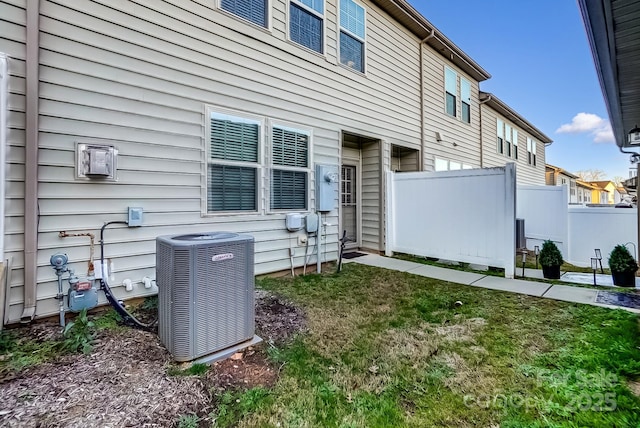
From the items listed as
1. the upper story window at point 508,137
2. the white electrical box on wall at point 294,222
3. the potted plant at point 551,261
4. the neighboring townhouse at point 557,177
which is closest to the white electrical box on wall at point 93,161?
the white electrical box on wall at point 294,222

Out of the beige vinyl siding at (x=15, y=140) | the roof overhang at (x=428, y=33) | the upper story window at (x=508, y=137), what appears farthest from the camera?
the upper story window at (x=508, y=137)

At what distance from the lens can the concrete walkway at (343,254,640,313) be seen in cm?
381

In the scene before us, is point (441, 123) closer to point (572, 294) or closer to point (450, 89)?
point (450, 89)

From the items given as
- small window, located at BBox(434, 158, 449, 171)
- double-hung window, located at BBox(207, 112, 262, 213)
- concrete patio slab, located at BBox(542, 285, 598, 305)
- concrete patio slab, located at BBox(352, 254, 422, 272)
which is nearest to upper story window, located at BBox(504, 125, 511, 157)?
small window, located at BBox(434, 158, 449, 171)

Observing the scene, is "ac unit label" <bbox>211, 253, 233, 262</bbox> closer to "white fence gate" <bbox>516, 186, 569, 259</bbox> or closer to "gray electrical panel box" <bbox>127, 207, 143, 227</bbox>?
"gray electrical panel box" <bbox>127, 207, 143, 227</bbox>

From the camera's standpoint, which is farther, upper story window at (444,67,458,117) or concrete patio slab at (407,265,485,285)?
upper story window at (444,67,458,117)

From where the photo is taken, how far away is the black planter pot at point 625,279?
4.35 meters

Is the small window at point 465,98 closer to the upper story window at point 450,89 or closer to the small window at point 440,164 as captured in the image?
the upper story window at point 450,89

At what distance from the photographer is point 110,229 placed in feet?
10.6

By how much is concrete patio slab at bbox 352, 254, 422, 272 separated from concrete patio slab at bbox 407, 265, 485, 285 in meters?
0.18

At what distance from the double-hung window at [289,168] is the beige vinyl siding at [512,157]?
8.79 metres

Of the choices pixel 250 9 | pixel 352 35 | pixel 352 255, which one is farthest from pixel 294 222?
pixel 352 35

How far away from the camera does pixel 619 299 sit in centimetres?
366

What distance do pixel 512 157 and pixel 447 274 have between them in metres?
11.7
